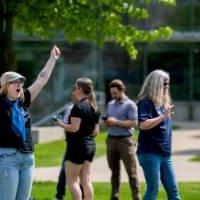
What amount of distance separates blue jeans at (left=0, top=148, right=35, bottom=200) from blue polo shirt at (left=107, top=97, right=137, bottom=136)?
344cm

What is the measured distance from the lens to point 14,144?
7.56m

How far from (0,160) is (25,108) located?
615mm

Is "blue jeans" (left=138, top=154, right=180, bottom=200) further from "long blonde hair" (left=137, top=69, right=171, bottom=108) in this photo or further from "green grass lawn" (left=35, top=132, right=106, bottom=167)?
"green grass lawn" (left=35, top=132, right=106, bottom=167)

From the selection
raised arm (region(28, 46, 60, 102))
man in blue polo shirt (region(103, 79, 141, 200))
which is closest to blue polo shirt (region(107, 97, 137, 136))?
man in blue polo shirt (region(103, 79, 141, 200))

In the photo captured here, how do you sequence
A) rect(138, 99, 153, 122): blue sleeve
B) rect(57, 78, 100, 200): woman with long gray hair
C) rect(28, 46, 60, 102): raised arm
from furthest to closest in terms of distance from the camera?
1. rect(57, 78, 100, 200): woman with long gray hair
2. rect(138, 99, 153, 122): blue sleeve
3. rect(28, 46, 60, 102): raised arm

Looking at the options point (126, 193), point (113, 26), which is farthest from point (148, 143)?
point (113, 26)

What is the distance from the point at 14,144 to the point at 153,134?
1867 mm

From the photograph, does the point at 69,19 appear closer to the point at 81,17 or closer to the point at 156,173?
the point at 81,17

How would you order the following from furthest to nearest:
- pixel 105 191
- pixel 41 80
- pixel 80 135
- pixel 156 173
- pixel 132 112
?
pixel 105 191
pixel 132 112
pixel 80 135
pixel 156 173
pixel 41 80

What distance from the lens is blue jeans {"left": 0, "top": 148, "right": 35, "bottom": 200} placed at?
755 centimetres

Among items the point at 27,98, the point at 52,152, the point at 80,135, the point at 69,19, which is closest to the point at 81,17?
the point at 69,19

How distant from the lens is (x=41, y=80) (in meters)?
8.19

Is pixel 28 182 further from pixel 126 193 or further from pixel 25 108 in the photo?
pixel 126 193

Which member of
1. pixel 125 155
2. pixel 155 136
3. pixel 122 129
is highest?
pixel 155 136
